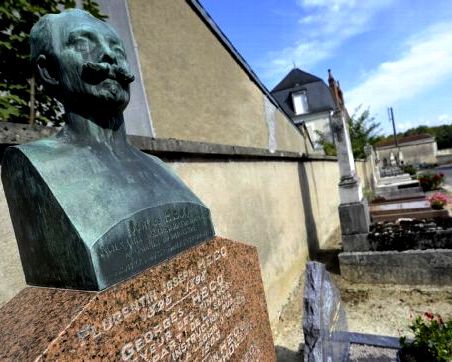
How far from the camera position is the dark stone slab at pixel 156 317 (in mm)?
1108

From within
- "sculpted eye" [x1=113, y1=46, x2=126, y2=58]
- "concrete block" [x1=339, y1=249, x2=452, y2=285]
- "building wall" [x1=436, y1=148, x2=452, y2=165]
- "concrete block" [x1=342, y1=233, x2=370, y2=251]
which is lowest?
"building wall" [x1=436, y1=148, x2=452, y2=165]

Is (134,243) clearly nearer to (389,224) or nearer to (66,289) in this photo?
(66,289)

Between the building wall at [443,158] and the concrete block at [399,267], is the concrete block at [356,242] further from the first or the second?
the building wall at [443,158]

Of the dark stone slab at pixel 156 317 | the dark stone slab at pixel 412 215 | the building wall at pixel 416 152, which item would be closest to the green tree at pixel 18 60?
the dark stone slab at pixel 156 317

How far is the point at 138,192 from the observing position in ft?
4.89

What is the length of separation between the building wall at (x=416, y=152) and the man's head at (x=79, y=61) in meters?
54.9

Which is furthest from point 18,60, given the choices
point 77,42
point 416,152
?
point 416,152

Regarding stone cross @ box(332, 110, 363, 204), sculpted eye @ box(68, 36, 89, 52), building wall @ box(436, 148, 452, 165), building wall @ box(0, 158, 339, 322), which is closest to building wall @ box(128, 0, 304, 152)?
building wall @ box(0, 158, 339, 322)

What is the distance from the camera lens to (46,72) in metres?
1.44

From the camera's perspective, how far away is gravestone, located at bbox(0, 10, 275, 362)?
1189mm

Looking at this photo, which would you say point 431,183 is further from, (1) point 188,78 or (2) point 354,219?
(1) point 188,78

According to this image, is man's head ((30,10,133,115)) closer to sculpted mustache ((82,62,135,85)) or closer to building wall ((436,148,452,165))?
sculpted mustache ((82,62,135,85))

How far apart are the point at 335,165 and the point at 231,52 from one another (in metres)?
7.11

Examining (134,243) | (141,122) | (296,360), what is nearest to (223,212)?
(296,360)
